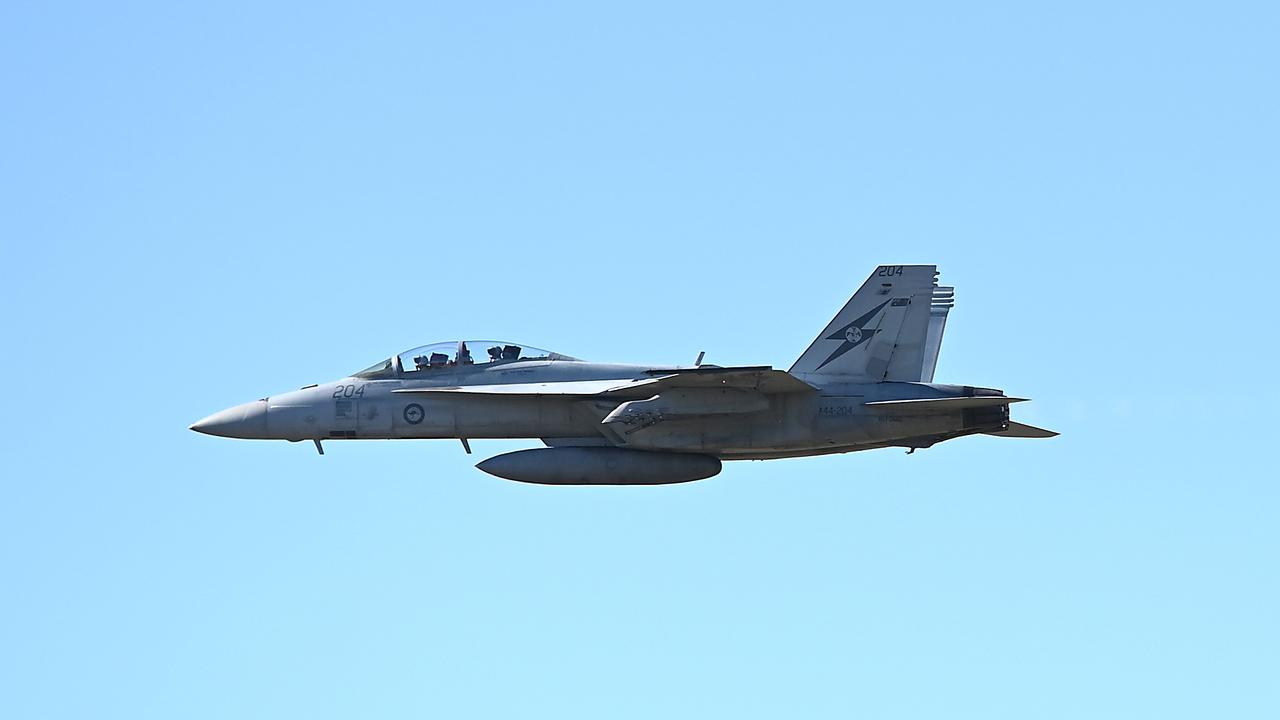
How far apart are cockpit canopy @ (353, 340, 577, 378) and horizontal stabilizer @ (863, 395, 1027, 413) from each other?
579 centimetres

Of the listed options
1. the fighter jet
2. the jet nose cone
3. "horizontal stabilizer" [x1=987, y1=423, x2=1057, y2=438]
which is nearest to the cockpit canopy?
the fighter jet

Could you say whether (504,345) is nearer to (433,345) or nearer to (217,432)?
(433,345)

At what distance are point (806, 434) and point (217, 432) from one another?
1040cm

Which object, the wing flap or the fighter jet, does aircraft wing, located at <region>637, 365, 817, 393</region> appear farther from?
the wing flap

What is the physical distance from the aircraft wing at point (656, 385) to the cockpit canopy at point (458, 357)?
Result: 1.59ft

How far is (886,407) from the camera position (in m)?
33.7

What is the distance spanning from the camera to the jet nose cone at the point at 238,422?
116 feet

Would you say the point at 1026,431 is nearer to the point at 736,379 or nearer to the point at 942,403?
the point at 942,403

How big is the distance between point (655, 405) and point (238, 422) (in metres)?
7.49

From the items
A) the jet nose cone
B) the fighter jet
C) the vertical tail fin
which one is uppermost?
the vertical tail fin

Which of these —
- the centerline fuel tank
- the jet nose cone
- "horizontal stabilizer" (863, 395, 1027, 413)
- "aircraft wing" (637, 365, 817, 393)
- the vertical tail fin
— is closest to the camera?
"aircraft wing" (637, 365, 817, 393)

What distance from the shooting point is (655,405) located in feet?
111

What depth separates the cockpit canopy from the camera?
35.3 m

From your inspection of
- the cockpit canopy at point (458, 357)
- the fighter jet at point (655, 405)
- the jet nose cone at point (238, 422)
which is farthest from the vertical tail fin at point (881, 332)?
the jet nose cone at point (238, 422)
